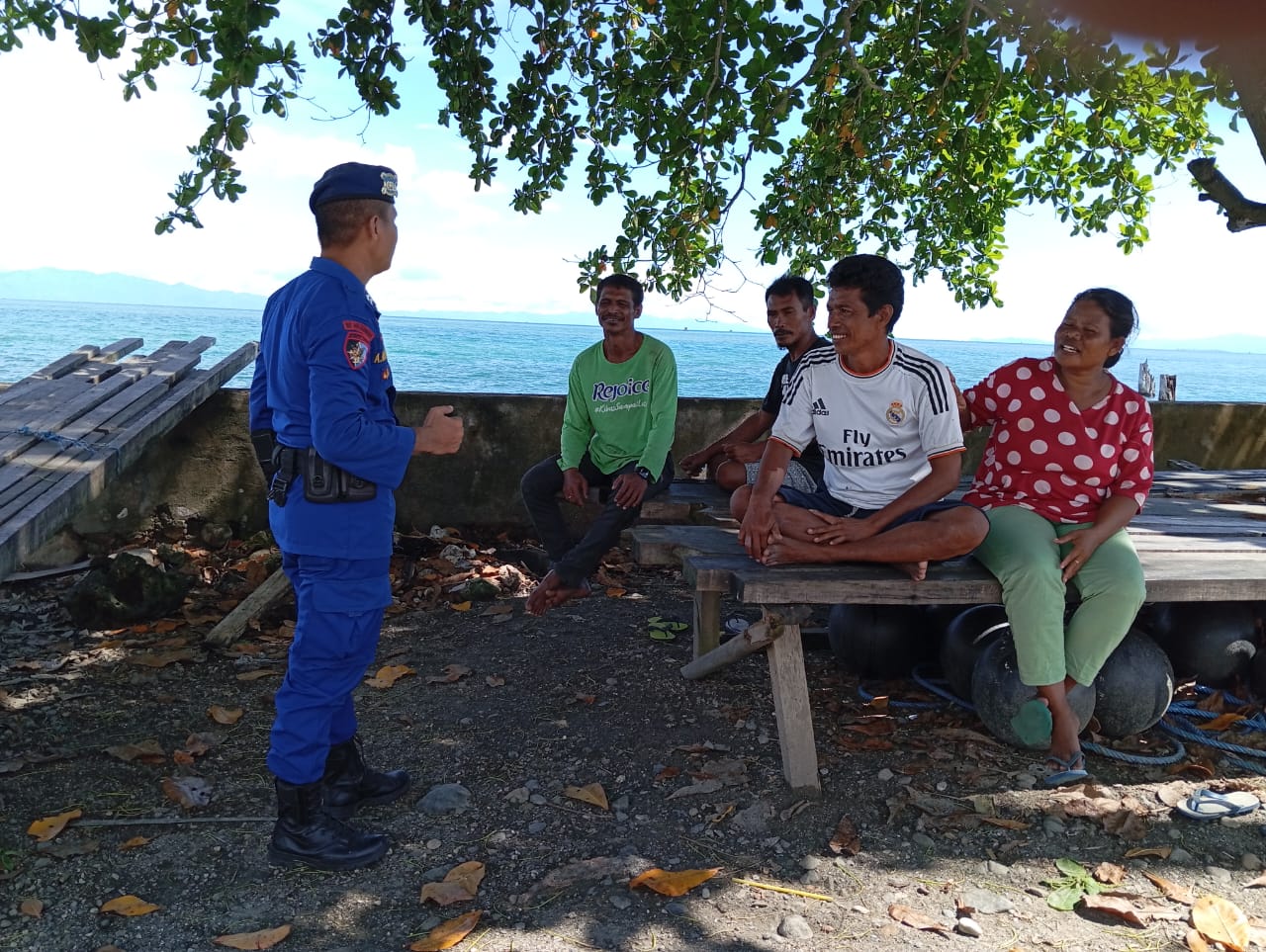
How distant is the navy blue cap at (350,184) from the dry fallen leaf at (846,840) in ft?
8.44

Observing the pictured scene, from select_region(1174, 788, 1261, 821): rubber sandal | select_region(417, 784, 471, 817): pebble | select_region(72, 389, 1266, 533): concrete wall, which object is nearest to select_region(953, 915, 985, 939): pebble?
select_region(1174, 788, 1261, 821): rubber sandal

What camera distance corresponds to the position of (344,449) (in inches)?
120

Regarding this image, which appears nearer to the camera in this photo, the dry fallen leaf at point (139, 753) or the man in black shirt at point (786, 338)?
the dry fallen leaf at point (139, 753)

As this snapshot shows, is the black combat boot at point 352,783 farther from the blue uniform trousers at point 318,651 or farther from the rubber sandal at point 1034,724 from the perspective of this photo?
the rubber sandal at point 1034,724

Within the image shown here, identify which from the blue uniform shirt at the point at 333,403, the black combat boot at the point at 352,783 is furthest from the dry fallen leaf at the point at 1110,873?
the blue uniform shirt at the point at 333,403

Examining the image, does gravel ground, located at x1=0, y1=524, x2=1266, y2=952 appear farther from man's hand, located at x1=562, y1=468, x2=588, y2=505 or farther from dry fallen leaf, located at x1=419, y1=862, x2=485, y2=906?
man's hand, located at x1=562, y1=468, x2=588, y2=505

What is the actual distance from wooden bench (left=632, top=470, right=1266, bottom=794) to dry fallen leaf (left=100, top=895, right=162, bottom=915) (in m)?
2.07

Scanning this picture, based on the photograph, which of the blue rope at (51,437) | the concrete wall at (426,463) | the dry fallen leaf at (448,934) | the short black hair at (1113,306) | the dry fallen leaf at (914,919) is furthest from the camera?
the concrete wall at (426,463)

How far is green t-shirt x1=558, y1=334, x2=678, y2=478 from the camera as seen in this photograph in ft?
18.7

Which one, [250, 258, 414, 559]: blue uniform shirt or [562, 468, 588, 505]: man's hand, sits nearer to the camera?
[250, 258, 414, 559]: blue uniform shirt

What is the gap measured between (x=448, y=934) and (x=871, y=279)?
2.78 meters

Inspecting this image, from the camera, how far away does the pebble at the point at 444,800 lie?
3641 millimetres

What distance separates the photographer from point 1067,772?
3.79m

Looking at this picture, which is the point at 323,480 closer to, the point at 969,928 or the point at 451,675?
the point at 451,675
